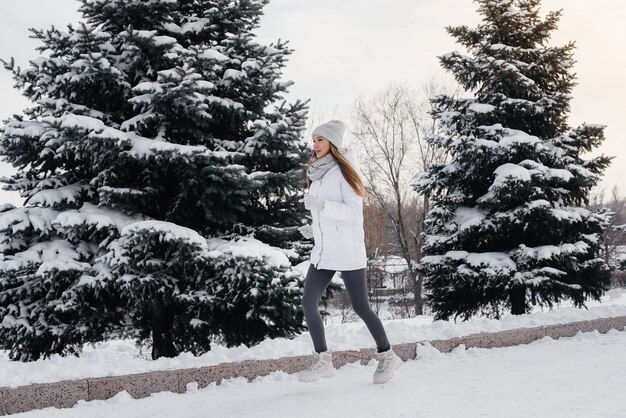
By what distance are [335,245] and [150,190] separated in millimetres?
4076

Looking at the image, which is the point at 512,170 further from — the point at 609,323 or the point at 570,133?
the point at 609,323

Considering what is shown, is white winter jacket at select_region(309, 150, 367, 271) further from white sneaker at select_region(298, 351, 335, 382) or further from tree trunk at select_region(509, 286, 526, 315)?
tree trunk at select_region(509, 286, 526, 315)

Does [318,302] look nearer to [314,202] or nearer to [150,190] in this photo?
[314,202]

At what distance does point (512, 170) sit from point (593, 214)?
252cm

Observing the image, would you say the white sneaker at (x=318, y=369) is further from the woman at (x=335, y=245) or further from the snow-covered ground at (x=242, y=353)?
the snow-covered ground at (x=242, y=353)

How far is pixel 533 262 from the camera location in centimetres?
1140

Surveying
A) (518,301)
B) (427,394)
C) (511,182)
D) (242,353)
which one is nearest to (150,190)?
(242,353)

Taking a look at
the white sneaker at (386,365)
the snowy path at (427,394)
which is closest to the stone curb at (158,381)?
the snowy path at (427,394)

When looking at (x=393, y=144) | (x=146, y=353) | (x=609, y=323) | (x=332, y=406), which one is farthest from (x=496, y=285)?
(x=393, y=144)

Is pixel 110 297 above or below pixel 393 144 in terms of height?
below

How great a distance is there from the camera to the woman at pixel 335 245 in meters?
4.45

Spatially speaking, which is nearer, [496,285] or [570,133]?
[496,285]

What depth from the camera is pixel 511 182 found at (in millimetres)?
11102

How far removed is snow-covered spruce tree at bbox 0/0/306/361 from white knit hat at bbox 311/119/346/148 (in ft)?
10.0
